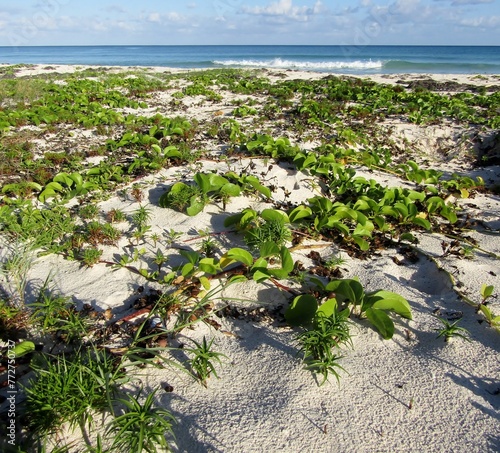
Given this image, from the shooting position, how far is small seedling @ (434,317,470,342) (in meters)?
2.41

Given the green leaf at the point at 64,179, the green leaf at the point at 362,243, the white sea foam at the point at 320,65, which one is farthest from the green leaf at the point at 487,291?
the white sea foam at the point at 320,65

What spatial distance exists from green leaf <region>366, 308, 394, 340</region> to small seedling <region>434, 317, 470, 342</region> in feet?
1.04

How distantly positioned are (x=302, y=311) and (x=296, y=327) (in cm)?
15

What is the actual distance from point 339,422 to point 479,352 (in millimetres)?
1089

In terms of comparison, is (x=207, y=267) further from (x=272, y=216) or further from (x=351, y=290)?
(x=351, y=290)

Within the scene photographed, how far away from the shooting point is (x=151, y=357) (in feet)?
7.61

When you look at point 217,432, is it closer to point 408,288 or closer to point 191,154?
point 408,288

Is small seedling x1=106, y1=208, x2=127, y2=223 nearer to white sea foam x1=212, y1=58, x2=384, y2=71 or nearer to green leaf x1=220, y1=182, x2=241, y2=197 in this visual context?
green leaf x1=220, y1=182, x2=241, y2=197

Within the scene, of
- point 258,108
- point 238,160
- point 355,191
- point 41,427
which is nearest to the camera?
point 41,427

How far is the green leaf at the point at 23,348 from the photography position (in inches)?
90.0

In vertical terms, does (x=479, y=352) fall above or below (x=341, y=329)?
below

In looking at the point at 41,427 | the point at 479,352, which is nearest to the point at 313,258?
the point at 479,352

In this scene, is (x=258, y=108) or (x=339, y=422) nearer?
(x=339, y=422)

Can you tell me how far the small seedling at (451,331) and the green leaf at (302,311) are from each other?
2.69 ft
